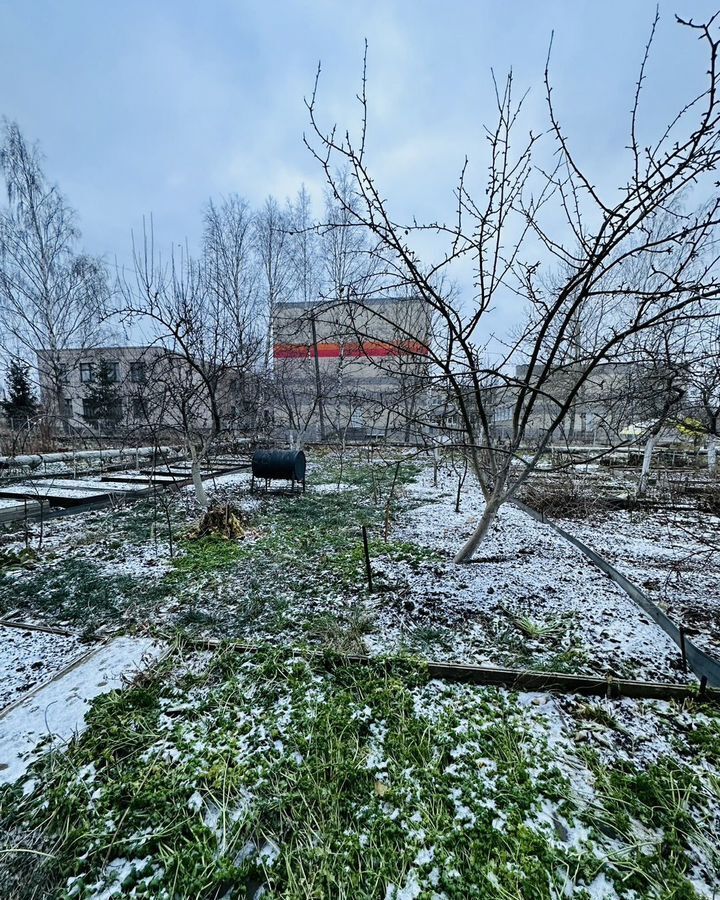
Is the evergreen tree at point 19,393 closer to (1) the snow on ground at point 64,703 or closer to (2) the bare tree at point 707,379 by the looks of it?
(1) the snow on ground at point 64,703

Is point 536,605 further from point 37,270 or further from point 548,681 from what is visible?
point 37,270

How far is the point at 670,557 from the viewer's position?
3709 millimetres

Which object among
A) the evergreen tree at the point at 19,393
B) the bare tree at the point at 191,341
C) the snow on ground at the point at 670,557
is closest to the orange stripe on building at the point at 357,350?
the bare tree at the point at 191,341

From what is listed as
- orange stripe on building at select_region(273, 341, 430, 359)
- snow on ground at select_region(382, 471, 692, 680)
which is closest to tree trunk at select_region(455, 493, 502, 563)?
snow on ground at select_region(382, 471, 692, 680)

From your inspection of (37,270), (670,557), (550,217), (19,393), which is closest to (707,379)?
(670,557)

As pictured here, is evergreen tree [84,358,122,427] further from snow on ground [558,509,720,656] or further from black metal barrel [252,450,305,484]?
snow on ground [558,509,720,656]

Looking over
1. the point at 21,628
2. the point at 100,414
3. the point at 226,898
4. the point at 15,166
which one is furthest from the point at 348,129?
the point at 15,166

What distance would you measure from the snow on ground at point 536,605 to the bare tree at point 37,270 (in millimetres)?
15892

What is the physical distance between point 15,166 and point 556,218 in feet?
68.3

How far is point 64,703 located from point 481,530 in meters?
2.93

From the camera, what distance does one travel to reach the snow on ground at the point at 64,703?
159cm

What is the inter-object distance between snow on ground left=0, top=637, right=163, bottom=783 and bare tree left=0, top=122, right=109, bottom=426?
15130 millimetres

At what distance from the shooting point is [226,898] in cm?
109

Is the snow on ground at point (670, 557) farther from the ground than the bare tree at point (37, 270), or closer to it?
closer to it
